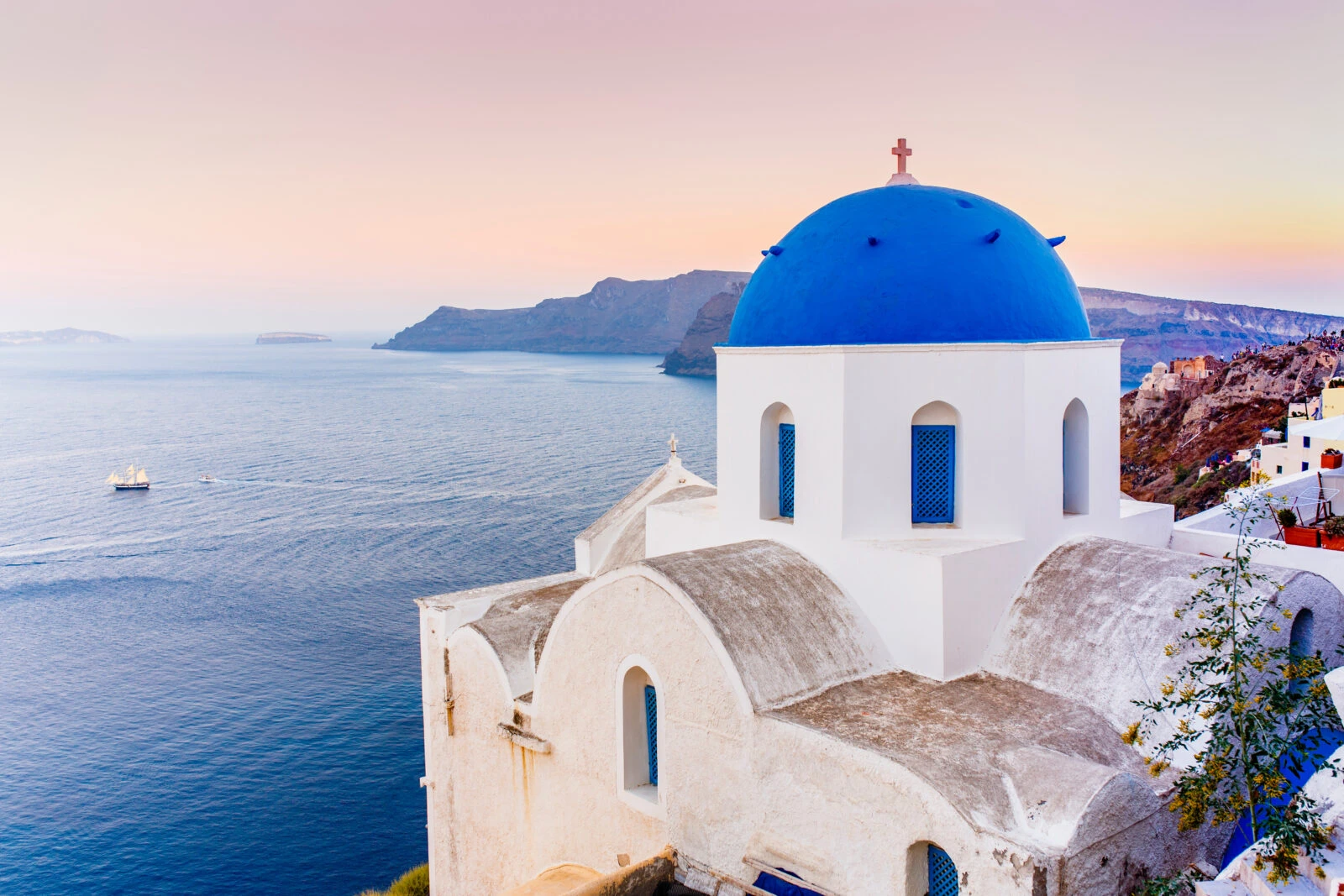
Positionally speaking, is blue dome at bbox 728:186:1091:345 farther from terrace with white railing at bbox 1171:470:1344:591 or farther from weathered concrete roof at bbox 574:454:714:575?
weathered concrete roof at bbox 574:454:714:575

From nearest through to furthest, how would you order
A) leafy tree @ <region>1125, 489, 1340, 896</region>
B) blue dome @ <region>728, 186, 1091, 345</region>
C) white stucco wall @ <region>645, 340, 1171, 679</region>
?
leafy tree @ <region>1125, 489, 1340, 896</region>, white stucco wall @ <region>645, 340, 1171, 679</region>, blue dome @ <region>728, 186, 1091, 345</region>

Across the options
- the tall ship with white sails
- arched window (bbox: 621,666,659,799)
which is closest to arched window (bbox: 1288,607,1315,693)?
arched window (bbox: 621,666,659,799)

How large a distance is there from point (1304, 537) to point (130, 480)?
216ft

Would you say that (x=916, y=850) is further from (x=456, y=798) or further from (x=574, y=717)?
(x=456, y=798)

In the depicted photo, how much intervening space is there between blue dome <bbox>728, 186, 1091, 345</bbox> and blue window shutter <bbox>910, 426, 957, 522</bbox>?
3.40ft

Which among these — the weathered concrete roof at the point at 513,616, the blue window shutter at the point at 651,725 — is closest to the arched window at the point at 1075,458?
the blue window shutter at the point at 651,725

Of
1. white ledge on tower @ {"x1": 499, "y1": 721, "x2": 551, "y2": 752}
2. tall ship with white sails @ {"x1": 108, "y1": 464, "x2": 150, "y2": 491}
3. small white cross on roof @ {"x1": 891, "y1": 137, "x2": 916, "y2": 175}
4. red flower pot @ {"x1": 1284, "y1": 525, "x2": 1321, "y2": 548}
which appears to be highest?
small white cross on roof @ {"x1": 891, "y1": 137, "x2": 916, "y2": 175}

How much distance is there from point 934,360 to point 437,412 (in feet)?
329

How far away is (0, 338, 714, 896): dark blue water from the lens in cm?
2467

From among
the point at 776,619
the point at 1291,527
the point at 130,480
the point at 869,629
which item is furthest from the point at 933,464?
the point at 130,480

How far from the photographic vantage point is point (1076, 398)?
427 inches

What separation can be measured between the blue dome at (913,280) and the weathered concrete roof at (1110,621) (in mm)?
2492

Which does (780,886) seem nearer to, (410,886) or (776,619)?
(776,619)

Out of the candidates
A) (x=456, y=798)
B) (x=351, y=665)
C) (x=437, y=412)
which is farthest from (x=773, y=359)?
(x=437, y=412)
